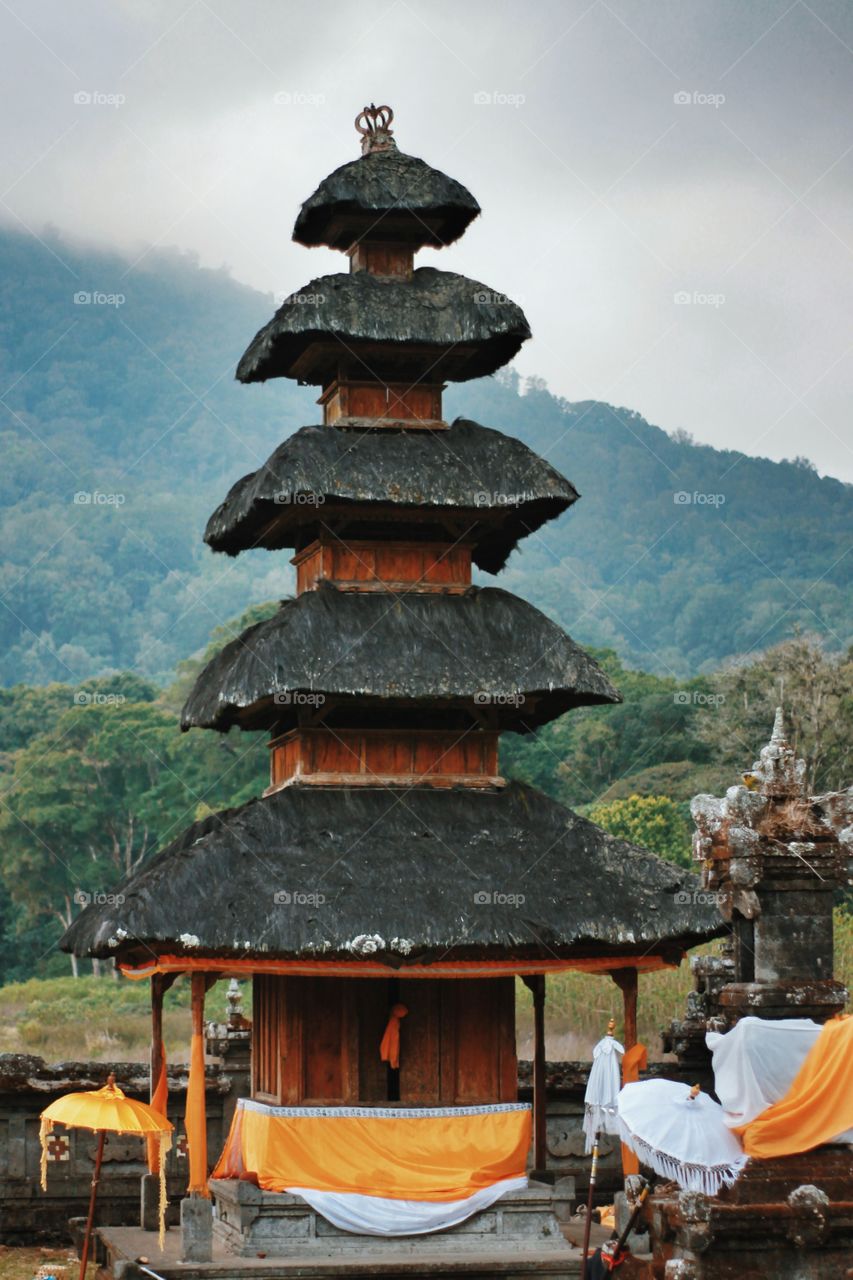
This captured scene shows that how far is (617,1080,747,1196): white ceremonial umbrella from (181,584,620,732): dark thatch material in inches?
175

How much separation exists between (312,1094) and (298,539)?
17.8ft

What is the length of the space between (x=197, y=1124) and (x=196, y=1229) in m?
0.91

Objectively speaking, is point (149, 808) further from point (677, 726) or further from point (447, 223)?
point (447, 223)

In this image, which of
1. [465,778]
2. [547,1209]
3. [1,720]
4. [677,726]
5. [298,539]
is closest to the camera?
[547,1209]

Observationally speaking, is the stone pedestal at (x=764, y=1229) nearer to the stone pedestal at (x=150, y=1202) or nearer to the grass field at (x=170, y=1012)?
the stone pedestal at (x=150, y=1202)

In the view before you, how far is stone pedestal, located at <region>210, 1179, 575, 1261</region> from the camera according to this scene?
1570cm

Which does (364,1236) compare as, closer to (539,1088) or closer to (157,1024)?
(157,1024)

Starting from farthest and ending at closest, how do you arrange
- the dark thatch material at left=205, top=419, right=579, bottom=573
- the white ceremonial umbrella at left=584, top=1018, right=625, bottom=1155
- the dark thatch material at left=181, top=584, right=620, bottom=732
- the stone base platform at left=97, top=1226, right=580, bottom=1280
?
the dark thatch material at left=205, top=419, right=579, bottom=573
the dark thatch material at left=181, top=584, right=620, bottom=732
the white ceremonial umbrella at left=584, top=1018, right=625, bottom=1155
the stone base platform at left=97, top=1226, right=580, bottom=1280

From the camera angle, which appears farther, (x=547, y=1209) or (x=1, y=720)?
(x=1, y=720)

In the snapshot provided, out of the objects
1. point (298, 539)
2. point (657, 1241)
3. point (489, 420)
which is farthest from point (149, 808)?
point (489, 420)

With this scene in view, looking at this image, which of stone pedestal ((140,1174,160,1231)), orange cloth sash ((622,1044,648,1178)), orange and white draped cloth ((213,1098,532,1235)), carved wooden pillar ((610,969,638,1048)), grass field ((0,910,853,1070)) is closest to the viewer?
orange and white draped cloth ((213,1098,532,1235))

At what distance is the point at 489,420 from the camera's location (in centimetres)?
→ 12506

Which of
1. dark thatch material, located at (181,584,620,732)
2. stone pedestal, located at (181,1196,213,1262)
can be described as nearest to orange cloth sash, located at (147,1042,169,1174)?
stone pedestal, located at (181,1196,213,1262)

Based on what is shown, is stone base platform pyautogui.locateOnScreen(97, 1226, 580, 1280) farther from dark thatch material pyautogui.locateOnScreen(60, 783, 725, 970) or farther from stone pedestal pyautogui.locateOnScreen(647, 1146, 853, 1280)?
dark thatch material pyautogui.locateOnScreen(60, 783, 725, 970)
